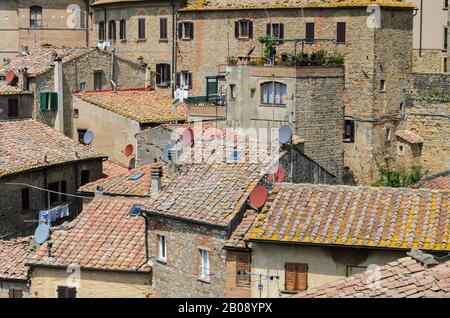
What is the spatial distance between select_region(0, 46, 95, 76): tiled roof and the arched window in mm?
9505

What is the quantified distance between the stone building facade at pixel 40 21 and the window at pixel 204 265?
33361 millimetres

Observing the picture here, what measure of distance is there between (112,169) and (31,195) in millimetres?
5913

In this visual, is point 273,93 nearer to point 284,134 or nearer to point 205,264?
point 284,134

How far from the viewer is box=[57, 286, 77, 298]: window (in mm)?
27292

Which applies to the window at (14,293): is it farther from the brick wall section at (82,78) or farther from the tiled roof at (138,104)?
the brick wall section at (82,78)

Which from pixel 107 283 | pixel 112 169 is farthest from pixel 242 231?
pixel 112 169

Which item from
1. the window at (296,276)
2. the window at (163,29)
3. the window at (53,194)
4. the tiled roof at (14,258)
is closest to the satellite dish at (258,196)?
the window at (296,276)

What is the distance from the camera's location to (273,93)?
41.5m

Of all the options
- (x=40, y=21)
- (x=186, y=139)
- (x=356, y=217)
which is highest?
(x=40, y=21)

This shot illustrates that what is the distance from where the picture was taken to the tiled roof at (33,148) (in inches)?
1416

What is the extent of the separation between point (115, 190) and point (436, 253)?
43.5 ft

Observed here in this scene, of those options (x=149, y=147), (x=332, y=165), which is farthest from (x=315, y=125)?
(x=149, y=147)
